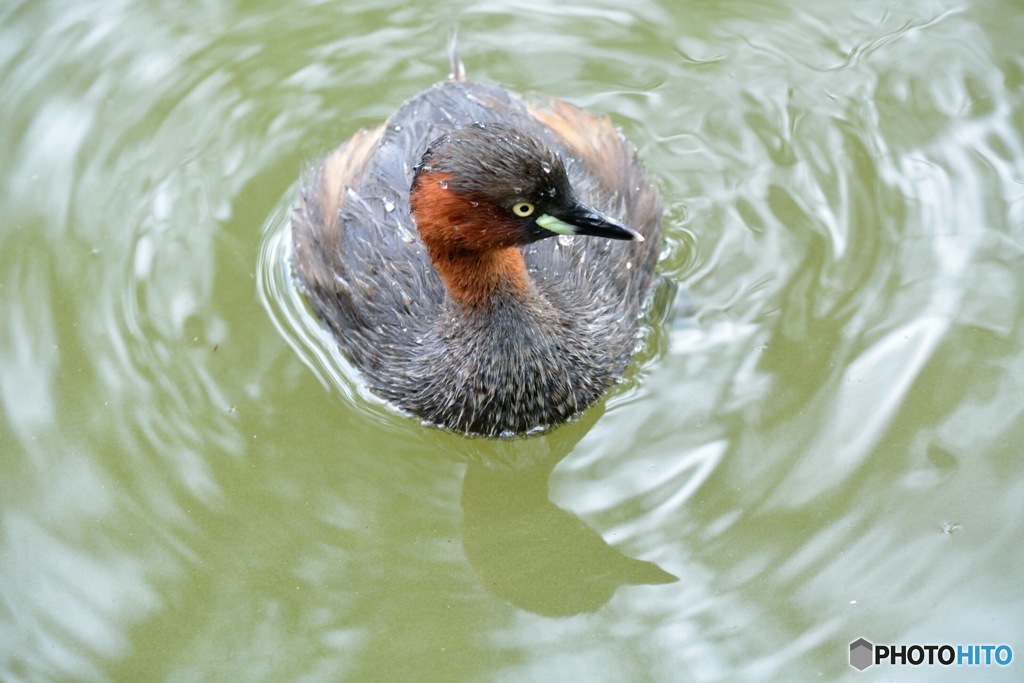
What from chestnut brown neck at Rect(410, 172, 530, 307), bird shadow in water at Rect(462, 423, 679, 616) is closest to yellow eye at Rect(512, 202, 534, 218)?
chestnut brown neck at Rect(410, 172, 530, 307)

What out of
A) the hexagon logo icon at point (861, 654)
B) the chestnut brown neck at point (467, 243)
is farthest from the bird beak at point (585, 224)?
the hexagon logo icon at point (861, 654)

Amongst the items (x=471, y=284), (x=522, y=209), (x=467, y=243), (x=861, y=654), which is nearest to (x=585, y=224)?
(x=522, y=209)

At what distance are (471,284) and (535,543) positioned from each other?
3.48 feet

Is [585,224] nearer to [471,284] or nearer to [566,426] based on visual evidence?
[471,284]

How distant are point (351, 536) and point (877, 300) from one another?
2492mm

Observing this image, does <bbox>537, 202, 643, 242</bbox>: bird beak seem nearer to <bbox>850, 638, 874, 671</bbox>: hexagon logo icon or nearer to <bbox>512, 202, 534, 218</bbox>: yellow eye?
<bbox>512, 202, 534, 218</bbox>: yellow eye

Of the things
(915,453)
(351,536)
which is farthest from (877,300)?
(351,536)

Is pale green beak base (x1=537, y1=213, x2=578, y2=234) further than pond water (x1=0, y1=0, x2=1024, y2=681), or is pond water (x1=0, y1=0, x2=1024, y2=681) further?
pond water (x1=0, y1=0, x2=1024, y2=681)

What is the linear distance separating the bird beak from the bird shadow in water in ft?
3.37

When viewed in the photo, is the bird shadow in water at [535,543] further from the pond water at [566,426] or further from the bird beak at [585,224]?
the bird beak at [585,224]

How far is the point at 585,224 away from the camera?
4547mm

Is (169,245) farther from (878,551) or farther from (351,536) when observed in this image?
(878,551)

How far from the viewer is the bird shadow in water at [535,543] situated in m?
4.78

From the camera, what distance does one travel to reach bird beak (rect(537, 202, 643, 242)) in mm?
4527
